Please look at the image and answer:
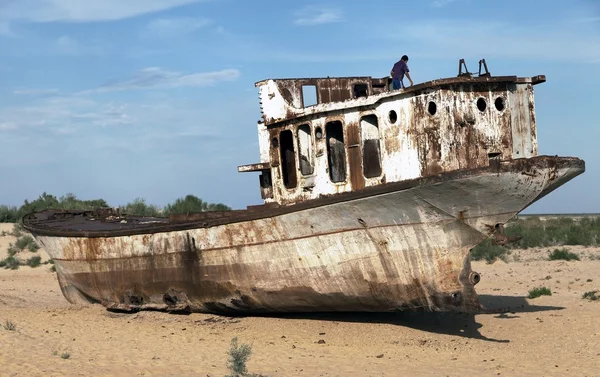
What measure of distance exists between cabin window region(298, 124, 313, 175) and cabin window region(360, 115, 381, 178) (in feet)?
3.62

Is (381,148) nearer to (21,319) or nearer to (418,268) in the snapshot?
(418,268)

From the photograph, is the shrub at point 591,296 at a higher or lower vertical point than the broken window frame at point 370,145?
lower

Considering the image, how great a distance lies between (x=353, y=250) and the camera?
37.0ft

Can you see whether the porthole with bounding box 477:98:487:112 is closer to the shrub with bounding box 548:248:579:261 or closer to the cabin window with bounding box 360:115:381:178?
the cabin window with bounding box 360:115:381:178

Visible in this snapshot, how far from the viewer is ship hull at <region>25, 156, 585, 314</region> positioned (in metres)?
10.5

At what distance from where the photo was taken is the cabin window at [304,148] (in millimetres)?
12328

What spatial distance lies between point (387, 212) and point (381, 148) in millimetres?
983

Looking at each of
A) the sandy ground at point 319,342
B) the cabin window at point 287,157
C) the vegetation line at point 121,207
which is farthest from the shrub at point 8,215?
the cabin window at point 287,157

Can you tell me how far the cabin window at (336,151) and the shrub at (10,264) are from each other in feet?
49.7

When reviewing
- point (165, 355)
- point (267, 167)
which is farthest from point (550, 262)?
point (165, 355)

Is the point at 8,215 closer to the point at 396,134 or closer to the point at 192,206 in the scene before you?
the point at 192,206

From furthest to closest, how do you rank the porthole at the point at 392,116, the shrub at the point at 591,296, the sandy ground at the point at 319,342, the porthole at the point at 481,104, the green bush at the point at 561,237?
1. the green bush at the point at 561,237
2. the shrub at the point at 591,296
3. the porthole at the point at 392,116
4. the porthole at the point at 481,104
5. the sandy ground at the point at 319,342

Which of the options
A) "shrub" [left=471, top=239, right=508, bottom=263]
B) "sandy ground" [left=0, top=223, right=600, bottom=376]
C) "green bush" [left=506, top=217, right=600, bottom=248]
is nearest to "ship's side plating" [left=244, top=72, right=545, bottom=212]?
"sandy ground" [left=0, top=223, right=600, bottom=376]

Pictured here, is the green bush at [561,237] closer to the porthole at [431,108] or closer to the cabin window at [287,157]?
the cabin window at [287,157]
